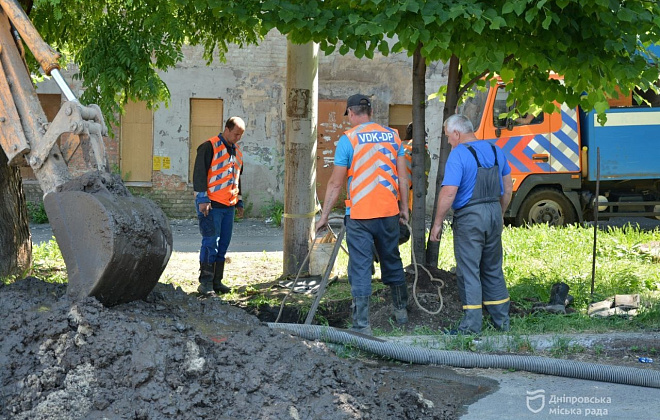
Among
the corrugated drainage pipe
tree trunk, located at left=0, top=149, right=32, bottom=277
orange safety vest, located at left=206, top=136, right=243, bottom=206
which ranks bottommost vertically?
the corrugated drainage pipe

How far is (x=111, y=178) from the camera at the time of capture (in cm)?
555

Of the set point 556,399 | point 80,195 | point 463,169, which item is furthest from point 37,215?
point 556,399

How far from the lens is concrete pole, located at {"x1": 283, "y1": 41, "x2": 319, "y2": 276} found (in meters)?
10.2

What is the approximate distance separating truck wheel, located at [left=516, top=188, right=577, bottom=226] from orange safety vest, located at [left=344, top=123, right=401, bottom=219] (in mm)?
8219

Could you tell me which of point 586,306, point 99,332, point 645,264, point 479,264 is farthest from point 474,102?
point 99,332

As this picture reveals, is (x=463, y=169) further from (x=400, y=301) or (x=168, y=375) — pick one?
(x=168, y=375)

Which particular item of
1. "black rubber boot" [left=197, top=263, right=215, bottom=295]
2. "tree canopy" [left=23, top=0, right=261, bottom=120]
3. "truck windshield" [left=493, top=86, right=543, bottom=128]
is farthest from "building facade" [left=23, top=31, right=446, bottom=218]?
"black rubber boot" [left=197, top=263, right=215, bottom=295]

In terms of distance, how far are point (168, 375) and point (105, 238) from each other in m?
1.04

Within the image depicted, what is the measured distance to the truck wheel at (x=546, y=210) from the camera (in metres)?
14.8

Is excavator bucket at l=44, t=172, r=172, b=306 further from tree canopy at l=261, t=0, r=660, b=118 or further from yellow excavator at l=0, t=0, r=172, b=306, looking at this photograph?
tree canopy at l=261, t=0, r=660, b=118

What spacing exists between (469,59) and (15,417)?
447 centimetres

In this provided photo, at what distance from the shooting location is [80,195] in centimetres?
526

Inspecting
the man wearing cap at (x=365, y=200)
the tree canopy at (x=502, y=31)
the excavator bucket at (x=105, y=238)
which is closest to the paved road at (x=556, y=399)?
the man wearing cap at (x=365, y=200)

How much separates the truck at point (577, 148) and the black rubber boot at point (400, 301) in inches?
288
